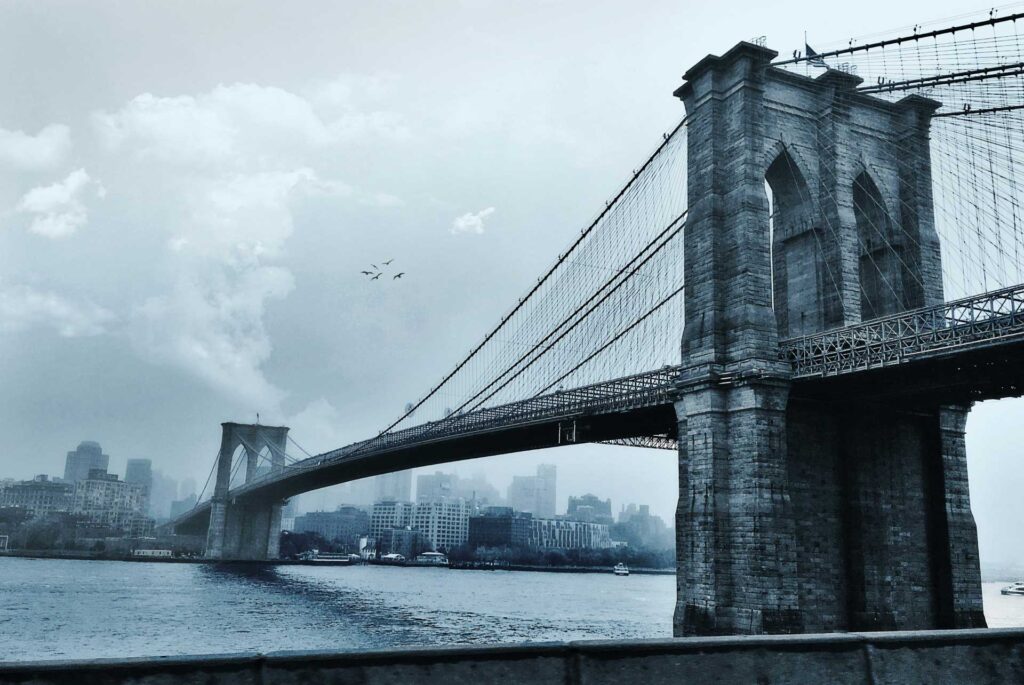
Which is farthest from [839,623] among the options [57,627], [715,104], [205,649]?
[57,627]

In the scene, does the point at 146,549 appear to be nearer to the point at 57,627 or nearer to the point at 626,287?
the point at 57,627

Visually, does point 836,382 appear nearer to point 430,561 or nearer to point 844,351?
point 844,351

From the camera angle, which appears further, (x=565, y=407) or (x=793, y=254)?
(x=565, y=407)

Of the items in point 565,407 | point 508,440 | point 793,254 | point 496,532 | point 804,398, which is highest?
point 793,254

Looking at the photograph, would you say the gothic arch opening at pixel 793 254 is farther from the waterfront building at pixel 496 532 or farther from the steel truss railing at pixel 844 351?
the waterfront building at pixel 496 532

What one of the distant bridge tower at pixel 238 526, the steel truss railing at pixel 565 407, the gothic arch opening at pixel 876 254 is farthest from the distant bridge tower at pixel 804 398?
the distant bridge tower at pixel 238 526

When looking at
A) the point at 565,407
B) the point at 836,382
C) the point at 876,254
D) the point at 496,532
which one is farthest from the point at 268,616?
the point at 496,532
